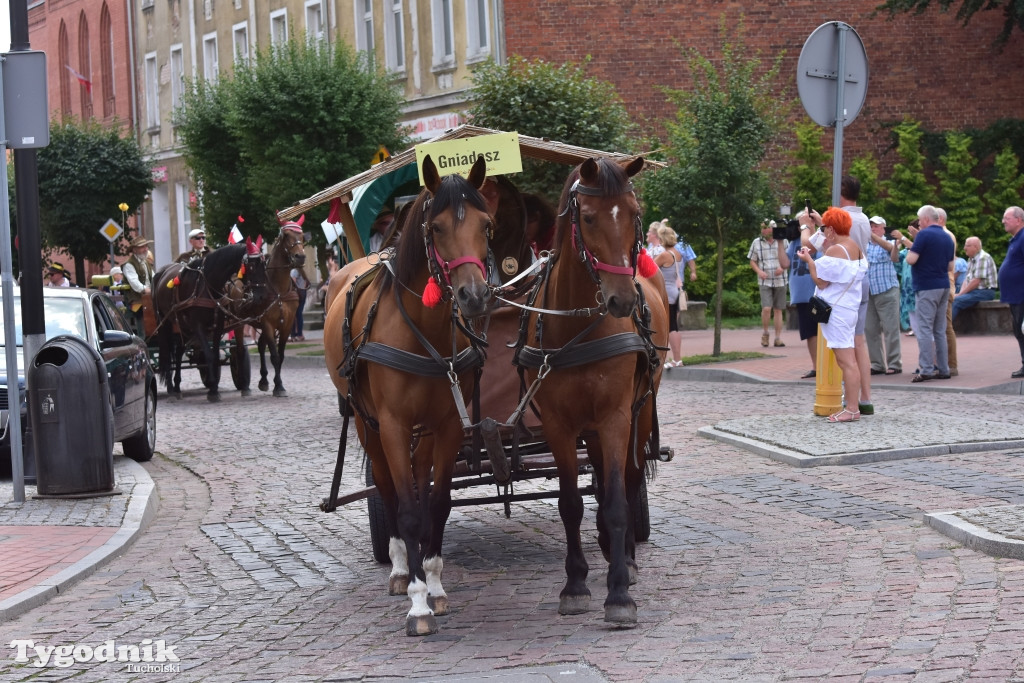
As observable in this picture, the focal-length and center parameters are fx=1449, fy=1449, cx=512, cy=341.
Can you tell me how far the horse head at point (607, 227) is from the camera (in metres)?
6.22

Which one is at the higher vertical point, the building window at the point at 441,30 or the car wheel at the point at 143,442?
the building window at the point at 441,30

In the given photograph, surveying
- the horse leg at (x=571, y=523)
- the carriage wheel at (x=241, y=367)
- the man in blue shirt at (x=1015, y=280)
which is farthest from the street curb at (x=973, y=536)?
the carriage wheel at (x=241, y=367)

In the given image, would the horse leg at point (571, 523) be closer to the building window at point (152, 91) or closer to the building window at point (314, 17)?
the building window at point (314, 17)

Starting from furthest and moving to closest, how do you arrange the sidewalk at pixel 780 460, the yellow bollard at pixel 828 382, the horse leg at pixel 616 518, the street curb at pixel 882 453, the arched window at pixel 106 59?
1. the arched window at pixel 106 59
2. the yellow bollard at pixel 828 382
3. the street curb at pixel 882 453
4. the sidewalk at pixel 780 460
5. the horse leg at pixel 616 518

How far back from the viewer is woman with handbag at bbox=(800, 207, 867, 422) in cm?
1285

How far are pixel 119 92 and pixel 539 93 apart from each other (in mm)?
33685

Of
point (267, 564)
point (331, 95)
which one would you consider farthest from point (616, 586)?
point (331, 95)

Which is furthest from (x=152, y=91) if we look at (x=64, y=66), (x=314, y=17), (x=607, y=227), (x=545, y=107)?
(x=607, y=227)

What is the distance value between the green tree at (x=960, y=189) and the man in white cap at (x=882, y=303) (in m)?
14.0

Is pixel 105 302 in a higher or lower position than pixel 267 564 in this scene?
higher

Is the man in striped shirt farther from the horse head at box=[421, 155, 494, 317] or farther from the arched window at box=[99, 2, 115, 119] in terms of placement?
the arched window at box=[99, 2, 115, 119]

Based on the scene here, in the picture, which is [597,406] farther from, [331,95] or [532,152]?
[331,95]

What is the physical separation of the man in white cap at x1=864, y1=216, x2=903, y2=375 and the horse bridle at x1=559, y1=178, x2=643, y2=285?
11.3 m

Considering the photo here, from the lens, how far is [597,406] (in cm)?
669
